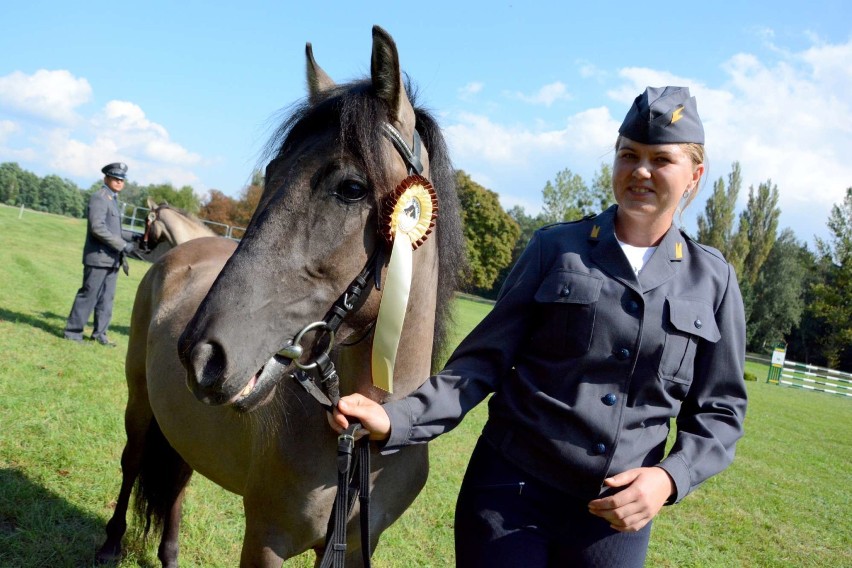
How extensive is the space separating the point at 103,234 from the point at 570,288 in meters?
8.75

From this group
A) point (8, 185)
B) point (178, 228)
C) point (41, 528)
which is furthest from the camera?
point (8, 185)

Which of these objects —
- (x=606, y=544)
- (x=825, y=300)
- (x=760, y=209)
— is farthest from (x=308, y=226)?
(x=760, y=209)

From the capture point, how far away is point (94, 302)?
8883 millimetres

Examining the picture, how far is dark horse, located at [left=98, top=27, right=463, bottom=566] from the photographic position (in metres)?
1.60

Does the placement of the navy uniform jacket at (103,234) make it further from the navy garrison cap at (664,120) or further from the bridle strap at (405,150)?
the navy garrison cap at (664,120)

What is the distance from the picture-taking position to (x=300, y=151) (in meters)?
1.81

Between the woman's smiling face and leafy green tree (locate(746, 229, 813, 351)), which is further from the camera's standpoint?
leafy green tree (locate(746, 229, 813, 351))

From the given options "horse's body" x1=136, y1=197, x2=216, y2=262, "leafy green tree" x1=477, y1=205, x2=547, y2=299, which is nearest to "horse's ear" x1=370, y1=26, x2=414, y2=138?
"horse's body" x1=136, y1=197, x2=216, y2=262

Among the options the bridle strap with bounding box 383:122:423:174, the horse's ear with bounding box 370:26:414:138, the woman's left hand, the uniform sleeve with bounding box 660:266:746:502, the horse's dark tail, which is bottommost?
the horse's dark tail

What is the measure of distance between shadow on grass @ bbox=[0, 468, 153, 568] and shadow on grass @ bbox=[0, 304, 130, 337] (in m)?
5.56

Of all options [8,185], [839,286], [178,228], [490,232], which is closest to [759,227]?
[839,286]

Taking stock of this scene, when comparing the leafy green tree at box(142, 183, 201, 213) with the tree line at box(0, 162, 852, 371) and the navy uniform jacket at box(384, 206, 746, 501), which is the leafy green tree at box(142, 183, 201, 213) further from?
the navy uniform jacket at box(384, 206, 746, 501)

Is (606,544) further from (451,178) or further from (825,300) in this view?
(825,300)

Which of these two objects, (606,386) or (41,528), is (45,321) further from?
(606,386)
